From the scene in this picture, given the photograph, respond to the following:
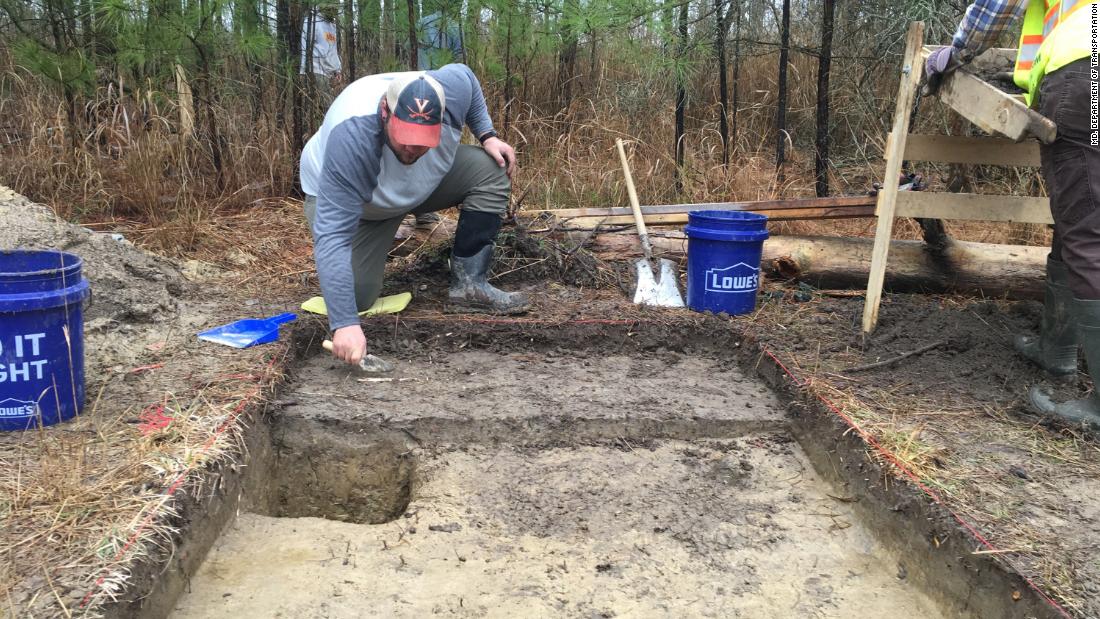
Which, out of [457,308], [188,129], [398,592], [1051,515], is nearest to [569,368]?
[457,308]

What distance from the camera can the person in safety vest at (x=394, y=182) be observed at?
9.66 feet

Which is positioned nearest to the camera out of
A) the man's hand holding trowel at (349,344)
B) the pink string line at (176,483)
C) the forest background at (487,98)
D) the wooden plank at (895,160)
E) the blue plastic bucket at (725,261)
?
the pink string line at (176,483)

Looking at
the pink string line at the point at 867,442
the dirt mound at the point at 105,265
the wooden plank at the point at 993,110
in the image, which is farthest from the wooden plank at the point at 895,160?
the dirt mound at the point at 105,265

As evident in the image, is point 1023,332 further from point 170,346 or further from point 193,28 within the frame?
point 193,28

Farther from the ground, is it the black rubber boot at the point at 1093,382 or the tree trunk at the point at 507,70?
the tree trunk at the point at 507,70

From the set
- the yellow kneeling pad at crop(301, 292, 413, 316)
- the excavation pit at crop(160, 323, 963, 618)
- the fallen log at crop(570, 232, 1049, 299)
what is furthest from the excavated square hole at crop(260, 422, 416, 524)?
the fallen log at crop(570, 232, 1049, 299)

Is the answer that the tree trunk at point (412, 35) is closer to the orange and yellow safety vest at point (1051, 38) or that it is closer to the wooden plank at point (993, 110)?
the wooden plank at point (993, 110)

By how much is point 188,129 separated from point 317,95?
102 cm

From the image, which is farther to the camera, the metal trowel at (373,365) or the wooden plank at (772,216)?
the wooden plank at (772,216)

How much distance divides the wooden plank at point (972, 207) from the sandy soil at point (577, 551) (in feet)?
4.54

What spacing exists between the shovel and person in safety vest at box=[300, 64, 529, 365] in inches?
27.6

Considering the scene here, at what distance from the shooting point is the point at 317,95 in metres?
6.27

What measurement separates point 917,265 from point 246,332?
11.7 feet

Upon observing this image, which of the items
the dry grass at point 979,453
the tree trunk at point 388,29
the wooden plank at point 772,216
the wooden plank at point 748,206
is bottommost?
the dry grass at point 979,453
